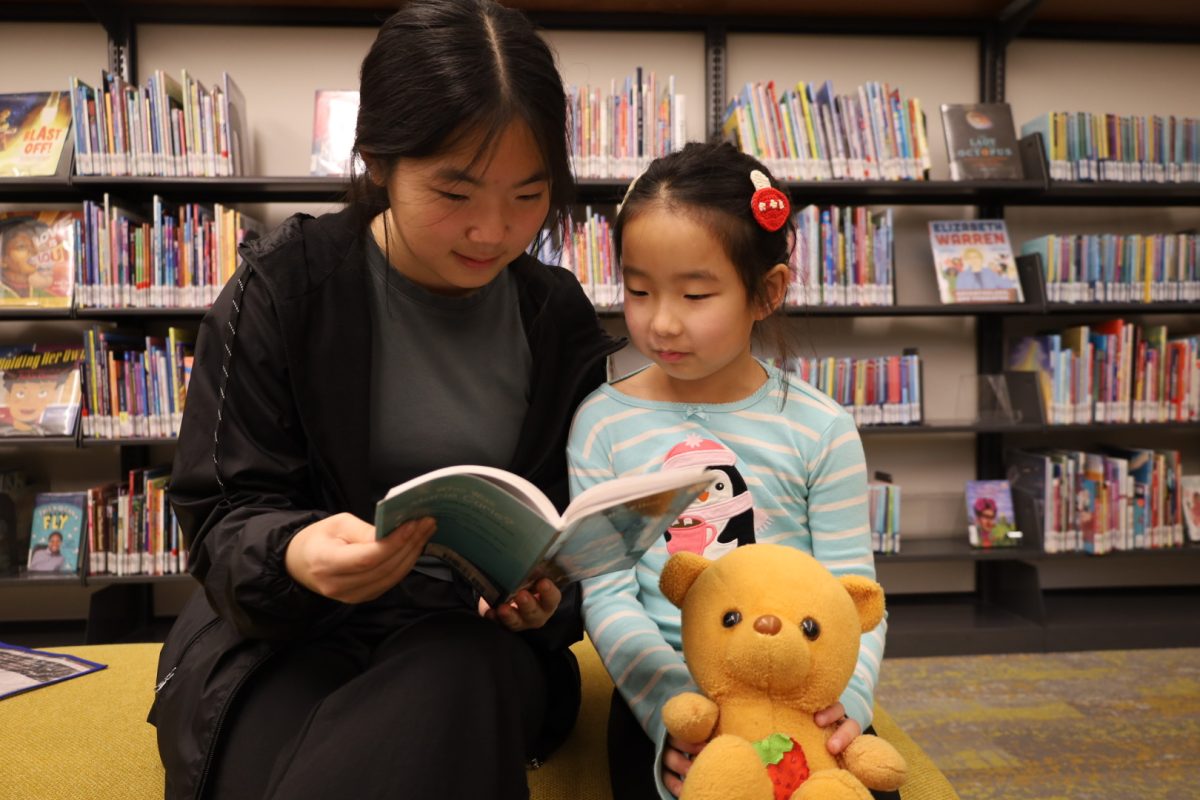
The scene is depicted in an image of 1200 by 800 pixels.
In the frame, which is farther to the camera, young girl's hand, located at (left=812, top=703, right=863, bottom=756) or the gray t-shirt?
the gray t-shirt

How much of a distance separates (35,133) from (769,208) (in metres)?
2.51

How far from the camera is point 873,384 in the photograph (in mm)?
2652

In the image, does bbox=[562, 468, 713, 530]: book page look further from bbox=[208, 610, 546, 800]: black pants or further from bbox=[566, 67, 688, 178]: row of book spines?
bbox=[566, 67, 688, 178]: row of book spines

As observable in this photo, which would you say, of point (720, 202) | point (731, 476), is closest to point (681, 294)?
point (720, 202)

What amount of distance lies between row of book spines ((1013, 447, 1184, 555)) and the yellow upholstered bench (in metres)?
1.87

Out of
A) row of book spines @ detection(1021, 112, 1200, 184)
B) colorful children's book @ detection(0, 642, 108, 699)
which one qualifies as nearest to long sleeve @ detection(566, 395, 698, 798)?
colorful children's book @ detection(0, 642, 108, 699)

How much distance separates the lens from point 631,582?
0.99 meters

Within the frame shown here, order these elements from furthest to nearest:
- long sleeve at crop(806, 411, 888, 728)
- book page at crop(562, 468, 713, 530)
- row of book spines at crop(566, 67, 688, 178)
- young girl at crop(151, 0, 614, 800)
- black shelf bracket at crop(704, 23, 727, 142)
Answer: black shelf bracket at crop(704, 23, 727, 142), row of book spines at crop(566, 67, 688, 178), long sleeve at crop(806, 411, 888, 728), young girl at crop(151, 0, 614, 800), book page at crop(562, 468, 713, 530)

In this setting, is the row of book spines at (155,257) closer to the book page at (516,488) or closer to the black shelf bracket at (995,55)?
the book page at (516,488)

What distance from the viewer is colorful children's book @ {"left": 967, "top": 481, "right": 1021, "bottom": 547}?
2.70 metres

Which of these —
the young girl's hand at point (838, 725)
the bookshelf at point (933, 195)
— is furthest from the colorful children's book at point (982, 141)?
the young girl's hand at point (838, 725)

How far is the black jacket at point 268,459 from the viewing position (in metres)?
0.80

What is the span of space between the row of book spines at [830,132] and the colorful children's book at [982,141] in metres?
0.15

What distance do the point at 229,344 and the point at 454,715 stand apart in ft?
1.60
